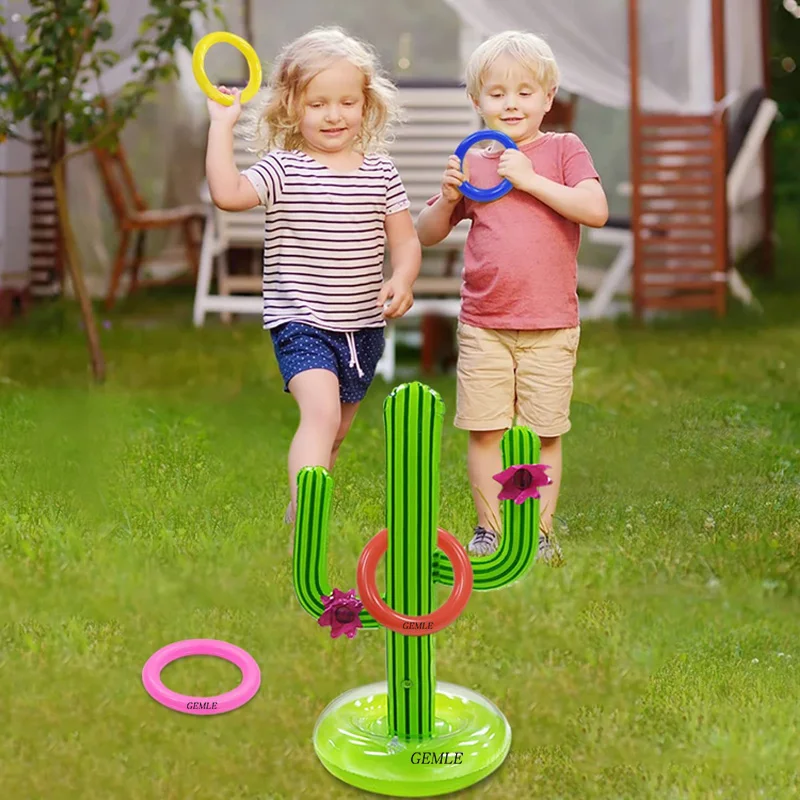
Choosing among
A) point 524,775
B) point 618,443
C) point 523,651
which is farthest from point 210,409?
point 524,775

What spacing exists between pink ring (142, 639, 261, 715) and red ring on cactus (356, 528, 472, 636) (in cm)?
43

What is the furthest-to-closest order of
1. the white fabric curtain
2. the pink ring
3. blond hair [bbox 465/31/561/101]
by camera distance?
the white fabric curtain
blond hair [bbox 465/31/561/101]
the pink ring

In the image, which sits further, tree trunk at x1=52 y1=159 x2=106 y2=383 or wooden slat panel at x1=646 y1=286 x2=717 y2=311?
wooden slat panel at x1=646 y1=286 x2=717 y2=311

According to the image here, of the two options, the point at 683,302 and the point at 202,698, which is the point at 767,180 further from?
the point at 202,698

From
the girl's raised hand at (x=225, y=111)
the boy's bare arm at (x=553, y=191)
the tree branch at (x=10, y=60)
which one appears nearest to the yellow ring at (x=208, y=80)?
the girl's raised hand at (x=225, y=111)

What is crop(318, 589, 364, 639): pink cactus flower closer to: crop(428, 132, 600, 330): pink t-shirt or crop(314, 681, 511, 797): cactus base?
crop(314, 681, 511, 797): cactus base

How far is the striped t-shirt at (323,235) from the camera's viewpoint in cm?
284

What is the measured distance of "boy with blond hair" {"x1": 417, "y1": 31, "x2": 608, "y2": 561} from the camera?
276cm

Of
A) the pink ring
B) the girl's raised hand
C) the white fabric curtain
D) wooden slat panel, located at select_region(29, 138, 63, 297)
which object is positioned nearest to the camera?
the pink ring

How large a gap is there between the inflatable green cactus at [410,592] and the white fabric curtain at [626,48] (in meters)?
4.69


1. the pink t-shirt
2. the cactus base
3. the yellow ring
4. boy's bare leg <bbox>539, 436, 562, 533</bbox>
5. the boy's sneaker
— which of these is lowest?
the cactus base

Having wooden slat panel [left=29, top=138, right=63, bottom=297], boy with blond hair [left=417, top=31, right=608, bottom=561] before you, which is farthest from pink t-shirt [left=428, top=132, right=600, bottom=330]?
wooden slat panel [left=29, top=138, right=63, bottom=297]

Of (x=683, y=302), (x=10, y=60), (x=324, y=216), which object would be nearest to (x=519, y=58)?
(x=324, y=216)

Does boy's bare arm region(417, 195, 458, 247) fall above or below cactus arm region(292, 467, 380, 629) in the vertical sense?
above
